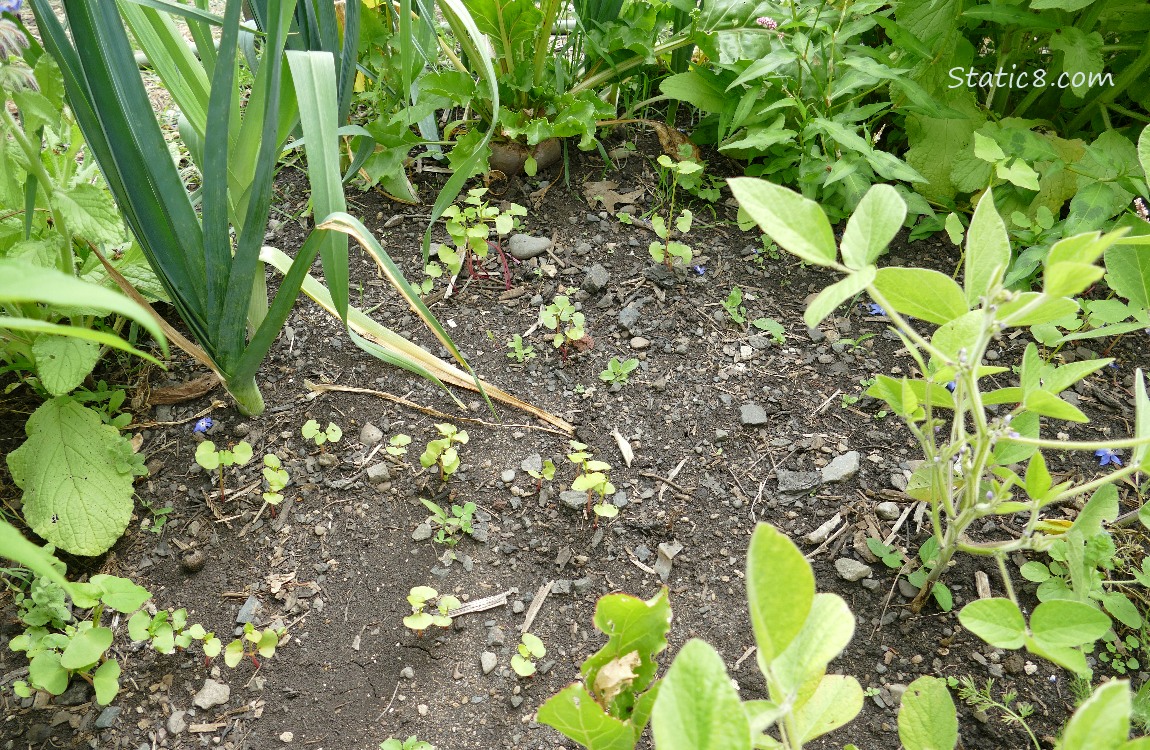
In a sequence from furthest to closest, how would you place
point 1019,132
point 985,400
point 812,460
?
point 1019,132
point 812,460
point 985,400

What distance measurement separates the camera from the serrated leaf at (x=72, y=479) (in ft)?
4.33

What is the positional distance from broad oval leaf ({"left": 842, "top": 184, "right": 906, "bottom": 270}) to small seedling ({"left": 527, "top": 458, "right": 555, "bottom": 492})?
748mm

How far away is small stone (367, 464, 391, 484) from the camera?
1.46 metres

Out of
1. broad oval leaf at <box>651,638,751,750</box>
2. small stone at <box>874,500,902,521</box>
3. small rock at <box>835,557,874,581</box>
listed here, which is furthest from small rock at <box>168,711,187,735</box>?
small stone at <box>874,500,902,521</box>

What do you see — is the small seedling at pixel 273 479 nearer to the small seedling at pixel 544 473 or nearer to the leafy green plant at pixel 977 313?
the small seedling at pixel 544 473

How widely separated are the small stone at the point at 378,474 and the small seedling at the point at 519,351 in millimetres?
357

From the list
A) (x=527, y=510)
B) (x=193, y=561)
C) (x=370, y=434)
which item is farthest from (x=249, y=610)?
(x=527, y=510)

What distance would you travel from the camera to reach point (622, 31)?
1.88 meters

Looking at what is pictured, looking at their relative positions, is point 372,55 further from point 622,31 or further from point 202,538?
point 202,538

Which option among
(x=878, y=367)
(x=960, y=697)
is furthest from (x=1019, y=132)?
(x=960, y=697)

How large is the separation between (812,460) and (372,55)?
146 cm

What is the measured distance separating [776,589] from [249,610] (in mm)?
1021

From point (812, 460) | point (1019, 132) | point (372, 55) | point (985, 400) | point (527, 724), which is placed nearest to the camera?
point (985, 400)

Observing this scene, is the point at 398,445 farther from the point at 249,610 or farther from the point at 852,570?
the point at 852,570
